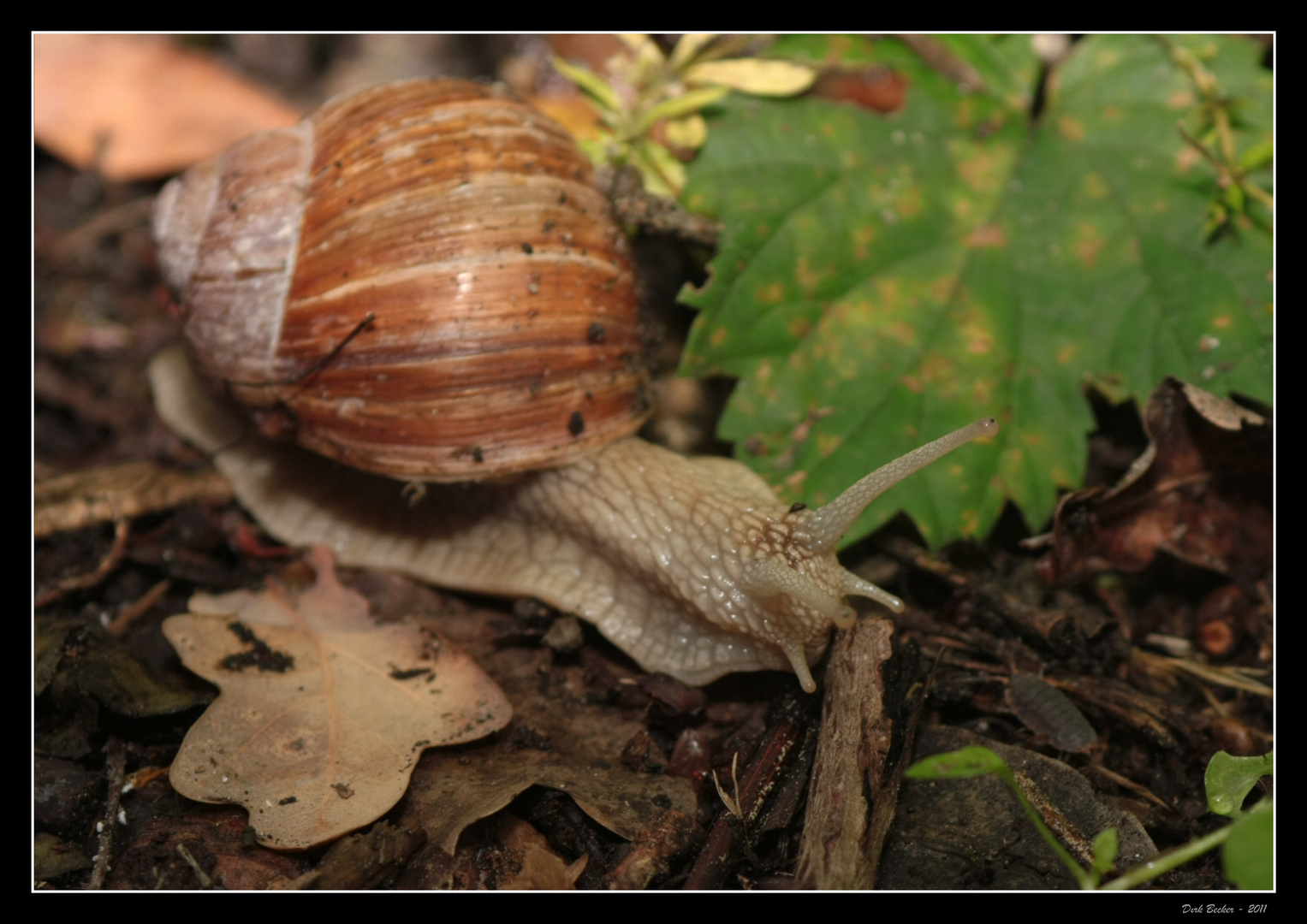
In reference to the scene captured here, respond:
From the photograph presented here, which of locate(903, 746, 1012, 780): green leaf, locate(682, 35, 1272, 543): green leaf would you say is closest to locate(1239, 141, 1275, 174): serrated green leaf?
locate(682, 35, 1272, 543): green leaf

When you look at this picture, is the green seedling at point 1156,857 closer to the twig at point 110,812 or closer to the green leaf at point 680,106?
the twig at point 110,812

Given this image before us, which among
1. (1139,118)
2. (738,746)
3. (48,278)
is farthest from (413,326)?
(1139,118)

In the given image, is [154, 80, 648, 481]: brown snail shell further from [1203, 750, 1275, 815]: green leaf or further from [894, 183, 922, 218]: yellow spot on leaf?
[1203, 750, 1275, 815]: green leaf

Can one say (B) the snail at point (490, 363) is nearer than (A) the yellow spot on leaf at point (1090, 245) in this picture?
Yes

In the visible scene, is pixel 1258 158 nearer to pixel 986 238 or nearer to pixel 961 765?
pixel 986 238

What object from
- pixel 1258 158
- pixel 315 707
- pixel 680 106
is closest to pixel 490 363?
pixel 315 707

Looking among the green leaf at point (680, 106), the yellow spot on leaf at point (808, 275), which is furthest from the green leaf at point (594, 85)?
the yellow spot on leaf at point (808, 275)
